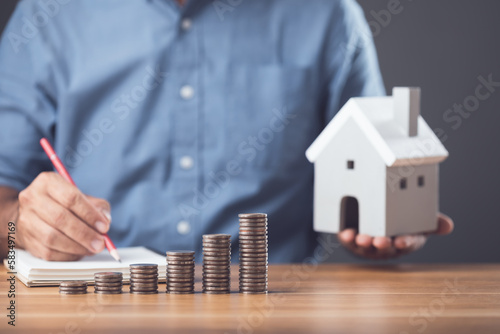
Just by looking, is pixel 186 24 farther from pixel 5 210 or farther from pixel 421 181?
pixel 421 181

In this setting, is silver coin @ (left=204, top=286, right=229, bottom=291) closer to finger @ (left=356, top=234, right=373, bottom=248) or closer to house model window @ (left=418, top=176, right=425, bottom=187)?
finger @ (left=356, top=234, right=373, bottom=248)

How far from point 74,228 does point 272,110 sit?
2.67 feet

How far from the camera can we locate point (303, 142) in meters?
2.16

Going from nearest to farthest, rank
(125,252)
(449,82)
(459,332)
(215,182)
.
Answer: (459,332) < (125,252) < (215,182) < (449,82)

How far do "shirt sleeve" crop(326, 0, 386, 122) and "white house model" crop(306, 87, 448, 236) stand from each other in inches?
19.0

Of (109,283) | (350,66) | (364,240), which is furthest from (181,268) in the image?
(350,66)

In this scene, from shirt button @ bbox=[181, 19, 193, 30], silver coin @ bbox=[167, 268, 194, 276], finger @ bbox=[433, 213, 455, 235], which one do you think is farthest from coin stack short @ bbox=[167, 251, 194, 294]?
shirt button @ bbox=[181, 19, 193, 30]

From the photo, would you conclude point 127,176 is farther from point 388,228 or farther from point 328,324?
point 328,324

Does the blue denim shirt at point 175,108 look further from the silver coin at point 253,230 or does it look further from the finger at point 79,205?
the silver coin at point 253,230

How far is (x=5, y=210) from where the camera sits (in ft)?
6.22

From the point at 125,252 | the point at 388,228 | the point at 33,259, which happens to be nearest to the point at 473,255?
the point at 388,228

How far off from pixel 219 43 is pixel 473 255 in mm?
1287

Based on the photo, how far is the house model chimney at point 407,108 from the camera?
1625mm

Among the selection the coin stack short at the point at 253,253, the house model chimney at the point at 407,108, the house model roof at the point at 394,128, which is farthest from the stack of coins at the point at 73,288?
the house model chimney at the point at 407,108
